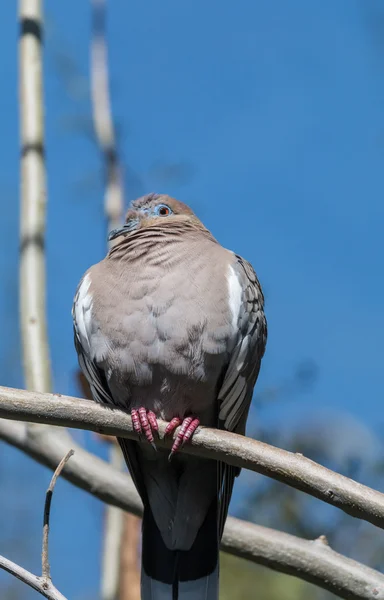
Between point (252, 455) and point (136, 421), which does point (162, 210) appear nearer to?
point (136, 421)

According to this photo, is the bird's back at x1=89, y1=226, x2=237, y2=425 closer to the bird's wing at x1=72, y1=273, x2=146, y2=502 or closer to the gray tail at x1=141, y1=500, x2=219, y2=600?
the bird's wing at x1=72, y1=273, x2=146, y2=502

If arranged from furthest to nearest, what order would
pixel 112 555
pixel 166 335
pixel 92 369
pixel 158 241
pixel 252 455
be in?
pixel 112 555 → pixel 158 241 → pixel 92 369 → pixel 166 335 → pixel 252 455

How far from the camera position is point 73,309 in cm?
407

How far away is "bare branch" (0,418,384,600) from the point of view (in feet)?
12.2

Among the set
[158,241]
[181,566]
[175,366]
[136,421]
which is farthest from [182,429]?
[158,241]

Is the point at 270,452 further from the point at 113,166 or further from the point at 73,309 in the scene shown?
the point at 113,166

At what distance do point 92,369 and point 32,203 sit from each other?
124 centimetres

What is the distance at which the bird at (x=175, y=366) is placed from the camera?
12.1 ft

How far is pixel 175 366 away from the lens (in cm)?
369

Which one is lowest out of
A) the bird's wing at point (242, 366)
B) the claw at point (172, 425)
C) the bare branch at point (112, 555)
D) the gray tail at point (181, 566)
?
the bare branch at point (112, 555)

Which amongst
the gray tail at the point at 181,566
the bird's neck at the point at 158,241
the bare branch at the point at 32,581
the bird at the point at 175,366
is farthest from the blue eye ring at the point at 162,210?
the bare branch at the point at 32,581

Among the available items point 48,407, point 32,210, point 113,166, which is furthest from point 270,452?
point 113,166

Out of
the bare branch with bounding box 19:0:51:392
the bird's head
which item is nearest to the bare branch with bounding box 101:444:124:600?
the bare branch with bounding box 19:0:51:392

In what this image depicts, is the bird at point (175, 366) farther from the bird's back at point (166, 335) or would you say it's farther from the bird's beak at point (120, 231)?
the bird's beak at point (120, 231)
